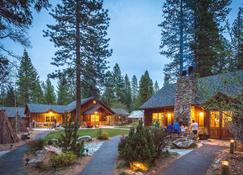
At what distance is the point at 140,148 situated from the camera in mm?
9445

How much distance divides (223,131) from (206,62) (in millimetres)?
11598

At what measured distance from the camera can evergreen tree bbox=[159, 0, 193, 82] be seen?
79.0 ft

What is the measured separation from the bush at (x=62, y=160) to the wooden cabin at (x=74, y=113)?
24.5 metres

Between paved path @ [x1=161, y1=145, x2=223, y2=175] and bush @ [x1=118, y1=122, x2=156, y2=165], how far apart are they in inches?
38.4

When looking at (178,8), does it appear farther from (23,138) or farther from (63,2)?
(23,138)

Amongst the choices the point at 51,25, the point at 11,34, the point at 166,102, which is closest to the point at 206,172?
the point at 11,34

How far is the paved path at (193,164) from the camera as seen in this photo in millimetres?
8391

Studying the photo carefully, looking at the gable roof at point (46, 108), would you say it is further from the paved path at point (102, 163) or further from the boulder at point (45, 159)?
the boulder at point (45, 159)

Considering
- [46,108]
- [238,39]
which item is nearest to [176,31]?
[238,39]

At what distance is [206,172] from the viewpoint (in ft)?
27.0

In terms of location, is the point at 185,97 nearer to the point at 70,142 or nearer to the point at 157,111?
the point at 157,111

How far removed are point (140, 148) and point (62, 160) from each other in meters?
3.61

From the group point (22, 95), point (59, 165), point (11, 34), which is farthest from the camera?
point (22, 95)

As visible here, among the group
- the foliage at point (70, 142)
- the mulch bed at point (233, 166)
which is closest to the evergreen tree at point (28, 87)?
the foliage at point (70, 142)
